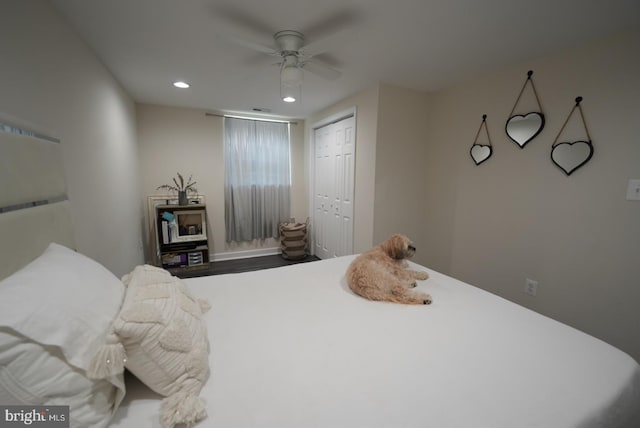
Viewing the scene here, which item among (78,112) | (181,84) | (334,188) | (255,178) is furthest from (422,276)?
(255,178)

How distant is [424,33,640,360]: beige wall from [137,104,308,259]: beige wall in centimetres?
292

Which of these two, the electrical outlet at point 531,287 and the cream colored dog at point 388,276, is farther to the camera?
the electrical outlet at point 531,287

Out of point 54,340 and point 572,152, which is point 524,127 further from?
point 54,340

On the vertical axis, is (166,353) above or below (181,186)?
below

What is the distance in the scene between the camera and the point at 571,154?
6.30 feet

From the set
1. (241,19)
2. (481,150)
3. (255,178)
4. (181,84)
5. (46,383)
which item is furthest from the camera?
(255,178)

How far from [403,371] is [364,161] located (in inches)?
92.6

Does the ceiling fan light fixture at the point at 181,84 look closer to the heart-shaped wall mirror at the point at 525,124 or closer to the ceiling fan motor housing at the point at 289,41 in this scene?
the ceiling fan motor housing at the point at 289,41

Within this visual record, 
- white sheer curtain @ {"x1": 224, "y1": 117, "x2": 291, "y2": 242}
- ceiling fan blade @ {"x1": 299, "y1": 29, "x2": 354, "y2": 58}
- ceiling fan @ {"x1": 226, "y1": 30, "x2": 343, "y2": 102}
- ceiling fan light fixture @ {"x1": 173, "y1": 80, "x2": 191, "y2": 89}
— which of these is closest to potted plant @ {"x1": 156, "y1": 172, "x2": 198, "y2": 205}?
white sheer curtain @ {"x1": 224, "y1": 117, "x2": 291, "y2": 242}

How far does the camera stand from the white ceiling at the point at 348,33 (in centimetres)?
147

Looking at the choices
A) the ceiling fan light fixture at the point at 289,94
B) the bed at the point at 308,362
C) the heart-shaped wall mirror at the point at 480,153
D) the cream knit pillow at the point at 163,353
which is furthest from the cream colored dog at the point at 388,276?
the ceiling fan light fixture at the point at 289,94

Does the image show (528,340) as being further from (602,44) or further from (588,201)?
(602,44)

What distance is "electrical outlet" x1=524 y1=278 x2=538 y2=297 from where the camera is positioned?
2.18m

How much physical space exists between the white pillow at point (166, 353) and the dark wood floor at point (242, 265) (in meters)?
2.82
